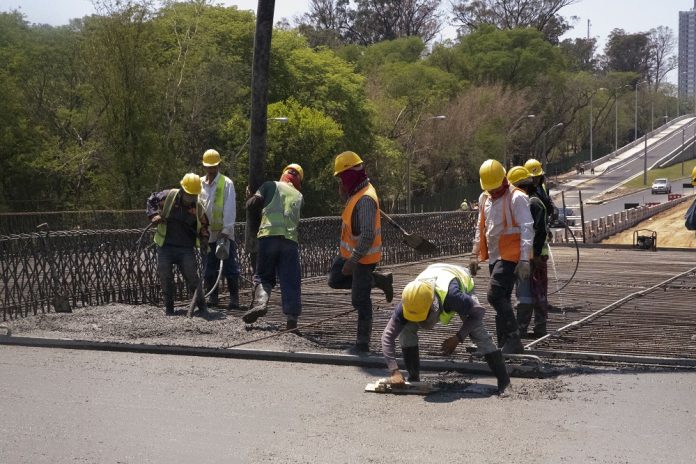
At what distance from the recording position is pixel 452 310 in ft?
27.1

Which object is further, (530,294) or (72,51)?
(72,51)

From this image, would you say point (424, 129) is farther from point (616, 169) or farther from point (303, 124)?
point (616, 169)

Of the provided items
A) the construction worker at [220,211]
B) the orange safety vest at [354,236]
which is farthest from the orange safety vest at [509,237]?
the construction worker at [220,211]

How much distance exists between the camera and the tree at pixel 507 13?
374 feet

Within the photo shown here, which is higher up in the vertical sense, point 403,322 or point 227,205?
point 227,205

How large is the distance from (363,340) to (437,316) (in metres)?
2.02

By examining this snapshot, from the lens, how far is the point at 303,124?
51500 mm

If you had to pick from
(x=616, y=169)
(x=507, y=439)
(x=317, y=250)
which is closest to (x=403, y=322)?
(x=507, y=439)

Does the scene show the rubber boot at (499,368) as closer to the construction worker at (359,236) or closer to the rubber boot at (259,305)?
the construction worker at (359,236)

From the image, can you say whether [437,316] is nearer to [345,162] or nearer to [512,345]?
[512,345]

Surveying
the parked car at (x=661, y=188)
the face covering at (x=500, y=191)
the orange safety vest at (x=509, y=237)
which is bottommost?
the parked car at (x=661, y=188)

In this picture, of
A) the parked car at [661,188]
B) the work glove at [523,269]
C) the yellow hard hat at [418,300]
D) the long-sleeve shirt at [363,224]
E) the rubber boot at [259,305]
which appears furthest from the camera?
the parked car at [661,188]

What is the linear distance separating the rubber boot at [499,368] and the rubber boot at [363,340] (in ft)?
6.41

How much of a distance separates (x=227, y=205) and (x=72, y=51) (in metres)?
37.8
